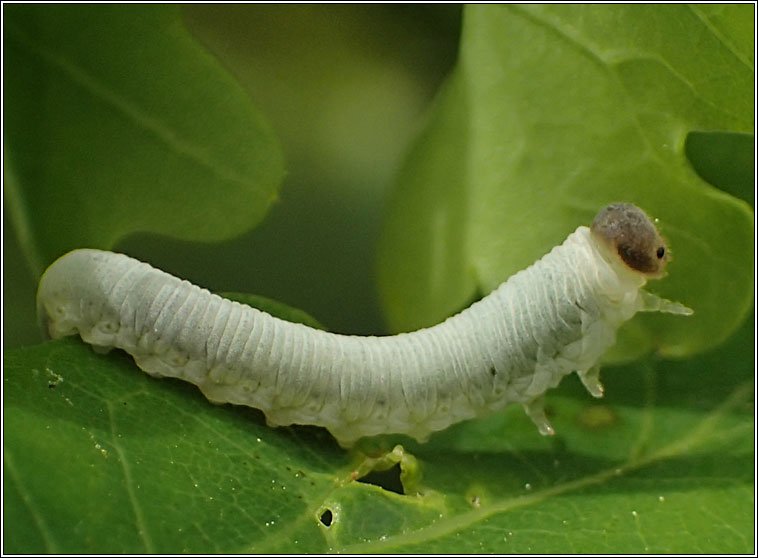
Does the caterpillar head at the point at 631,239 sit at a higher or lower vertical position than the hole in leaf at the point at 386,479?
higher

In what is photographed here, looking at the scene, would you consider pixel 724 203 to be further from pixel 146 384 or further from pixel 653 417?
pixel 146 384

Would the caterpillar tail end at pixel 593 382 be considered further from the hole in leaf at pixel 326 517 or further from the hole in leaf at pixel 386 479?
the hole in leaf at pixel 326 517

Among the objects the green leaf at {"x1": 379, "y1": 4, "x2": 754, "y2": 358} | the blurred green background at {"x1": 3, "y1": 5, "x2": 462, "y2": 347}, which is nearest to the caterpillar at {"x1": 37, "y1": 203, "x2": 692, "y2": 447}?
the green leaf at {"x1": 379, "y1": 4, "x2": 754, "y2": 358}

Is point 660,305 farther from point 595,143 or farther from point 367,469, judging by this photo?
point 367,469

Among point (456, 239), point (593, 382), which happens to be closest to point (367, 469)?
point (593, 382)

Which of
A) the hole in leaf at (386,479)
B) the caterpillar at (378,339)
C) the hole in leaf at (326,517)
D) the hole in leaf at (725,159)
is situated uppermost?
the hole in leaf at (725,159)

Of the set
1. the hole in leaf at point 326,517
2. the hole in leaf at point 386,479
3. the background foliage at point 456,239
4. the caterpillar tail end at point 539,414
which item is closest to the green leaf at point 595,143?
the background foliage at point 456,239

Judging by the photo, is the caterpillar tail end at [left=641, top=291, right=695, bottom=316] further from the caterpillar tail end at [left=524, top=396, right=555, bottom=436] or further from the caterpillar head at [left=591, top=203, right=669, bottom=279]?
the caterpillar tail end at [left=524, top=396, right=555, bottom=436]

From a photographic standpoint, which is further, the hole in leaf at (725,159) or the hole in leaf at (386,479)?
the hole in leaf at (725,159)
